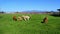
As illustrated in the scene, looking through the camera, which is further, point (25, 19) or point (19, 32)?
point (25, 19)

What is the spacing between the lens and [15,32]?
15.4 metres

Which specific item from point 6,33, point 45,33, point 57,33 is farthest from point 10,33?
point 57,33

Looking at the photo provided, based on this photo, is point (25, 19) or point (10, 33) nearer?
point (10, 33)

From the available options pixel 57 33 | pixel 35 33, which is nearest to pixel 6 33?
pixel 35 33

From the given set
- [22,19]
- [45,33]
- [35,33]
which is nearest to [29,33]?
[35,33]

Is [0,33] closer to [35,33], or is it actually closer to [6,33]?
[6,33]

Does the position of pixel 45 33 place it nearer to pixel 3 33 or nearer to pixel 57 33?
pixel 57 33

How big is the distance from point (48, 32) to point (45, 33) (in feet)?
A: 1.89

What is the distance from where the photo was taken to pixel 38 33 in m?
15.1

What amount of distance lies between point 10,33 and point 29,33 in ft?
6.15

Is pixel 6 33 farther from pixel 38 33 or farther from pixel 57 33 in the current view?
pixel 57 33

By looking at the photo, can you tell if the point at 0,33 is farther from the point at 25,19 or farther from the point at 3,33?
the point at 25,19

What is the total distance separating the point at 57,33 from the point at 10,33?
15.2ft

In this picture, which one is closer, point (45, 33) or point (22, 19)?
point (45, 33)
